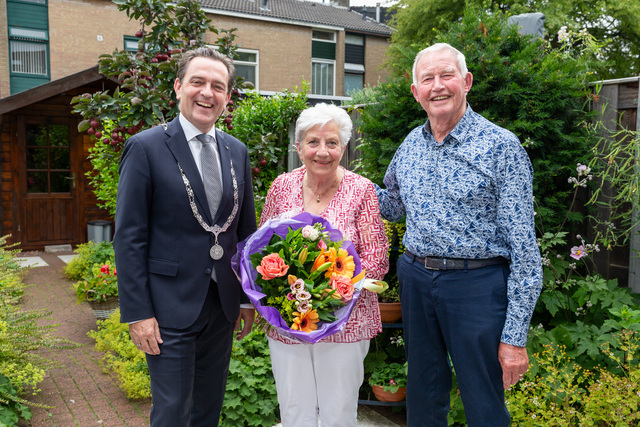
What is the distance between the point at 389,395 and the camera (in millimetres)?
3373

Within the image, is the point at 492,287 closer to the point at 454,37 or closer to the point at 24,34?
the point at 454,37

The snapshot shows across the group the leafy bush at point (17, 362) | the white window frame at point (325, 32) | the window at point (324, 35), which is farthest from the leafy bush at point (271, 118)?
the window at point (324, 35)

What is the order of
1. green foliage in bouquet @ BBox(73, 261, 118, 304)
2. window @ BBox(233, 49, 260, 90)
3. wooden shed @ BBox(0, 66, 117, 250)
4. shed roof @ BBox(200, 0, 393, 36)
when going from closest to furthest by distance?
green foliage in bouquet @ BBox(73, 261, 118, 304) → wooden shed @ BBox(0, 66, 117, 250) → shed roof @ BBox(200, 0, 393, 36) → window @ BBox(233, 49, 260, 90)

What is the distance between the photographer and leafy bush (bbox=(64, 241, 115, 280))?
6258 millimetres

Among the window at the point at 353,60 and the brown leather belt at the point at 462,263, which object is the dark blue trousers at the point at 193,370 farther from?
the window at the point at 353,60

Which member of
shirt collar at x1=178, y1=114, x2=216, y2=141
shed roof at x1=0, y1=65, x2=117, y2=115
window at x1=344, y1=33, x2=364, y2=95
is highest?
window at x1=344, y1=33, x2=364, y2=95

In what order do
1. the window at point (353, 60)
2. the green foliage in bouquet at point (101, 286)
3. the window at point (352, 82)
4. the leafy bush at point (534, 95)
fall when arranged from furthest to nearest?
the window at point (352, 82), the window at point (353, 60), the green foliage in bouquet at point (101, 286), the leafy bush at point (534, 95)

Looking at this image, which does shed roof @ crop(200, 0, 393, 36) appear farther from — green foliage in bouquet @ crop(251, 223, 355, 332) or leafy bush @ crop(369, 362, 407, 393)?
green foliage in bouquet @ crop(251, 223, 355, 332)

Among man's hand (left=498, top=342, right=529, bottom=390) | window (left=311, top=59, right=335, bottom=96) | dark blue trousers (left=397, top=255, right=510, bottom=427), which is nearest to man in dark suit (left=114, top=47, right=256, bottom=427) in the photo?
dark blue trousers (left=397, top=255, right=510, bottom=427)

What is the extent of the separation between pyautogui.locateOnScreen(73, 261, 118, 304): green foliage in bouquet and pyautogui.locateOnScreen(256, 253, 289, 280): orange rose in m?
3.64

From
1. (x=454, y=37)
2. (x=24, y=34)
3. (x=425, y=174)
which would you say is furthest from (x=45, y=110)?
(x=425, y=174)

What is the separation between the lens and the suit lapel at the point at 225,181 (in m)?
2.23

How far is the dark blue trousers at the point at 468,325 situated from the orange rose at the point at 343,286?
1.24ft

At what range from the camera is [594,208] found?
129 inches
